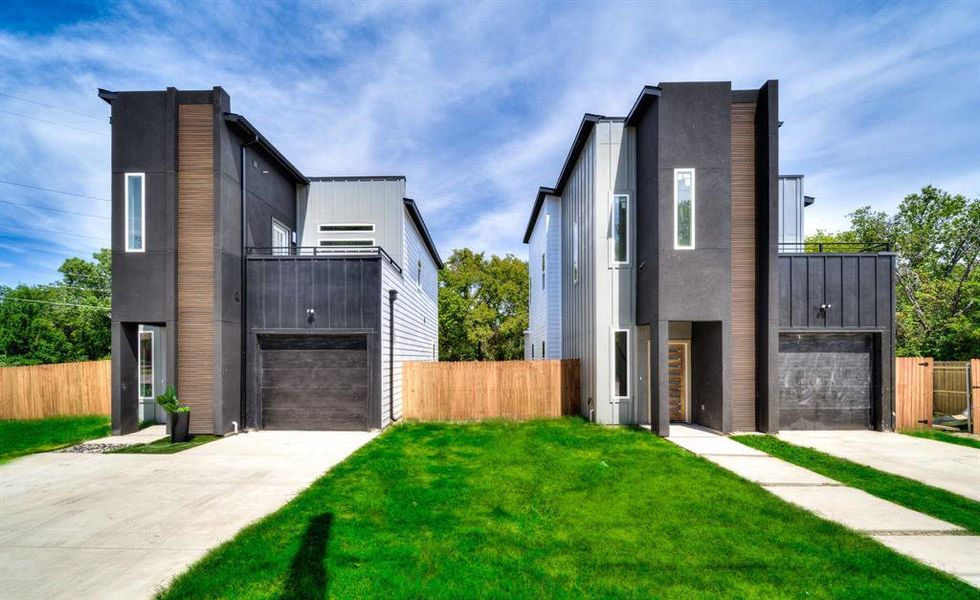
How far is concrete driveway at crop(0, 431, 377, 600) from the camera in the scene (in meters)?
3.72

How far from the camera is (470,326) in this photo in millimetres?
33750

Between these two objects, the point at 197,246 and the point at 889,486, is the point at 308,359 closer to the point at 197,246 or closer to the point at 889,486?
the point at 197,246

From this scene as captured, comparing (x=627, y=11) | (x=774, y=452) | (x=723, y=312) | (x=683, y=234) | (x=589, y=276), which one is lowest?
(x=774, y=452)

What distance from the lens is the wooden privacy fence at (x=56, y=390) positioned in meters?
13.1

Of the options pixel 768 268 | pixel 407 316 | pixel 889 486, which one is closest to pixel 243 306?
pixel 407 316

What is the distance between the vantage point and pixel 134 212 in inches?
386

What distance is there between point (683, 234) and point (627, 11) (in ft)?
18.5

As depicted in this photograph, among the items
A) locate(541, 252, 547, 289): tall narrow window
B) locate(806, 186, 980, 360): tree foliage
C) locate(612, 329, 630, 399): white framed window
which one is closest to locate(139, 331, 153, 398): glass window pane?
locate(612, 329, 630, 399): white framed window

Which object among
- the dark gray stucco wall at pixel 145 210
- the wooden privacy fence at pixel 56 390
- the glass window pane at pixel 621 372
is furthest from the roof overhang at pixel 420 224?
the wooden privacy fence at pixel 56 390

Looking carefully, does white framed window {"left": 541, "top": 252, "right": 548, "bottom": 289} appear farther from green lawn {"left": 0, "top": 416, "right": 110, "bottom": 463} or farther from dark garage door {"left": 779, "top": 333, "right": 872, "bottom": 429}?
green lawn {"left": 0, "top": 416, "right": 110, "bottom": 463}

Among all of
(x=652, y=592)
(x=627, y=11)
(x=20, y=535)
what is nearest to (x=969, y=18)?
(x=627, y=11)

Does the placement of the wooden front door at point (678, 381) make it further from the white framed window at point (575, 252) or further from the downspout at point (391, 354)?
the downspout at point (391, 354)

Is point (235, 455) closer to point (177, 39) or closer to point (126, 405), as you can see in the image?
point (126, 405)

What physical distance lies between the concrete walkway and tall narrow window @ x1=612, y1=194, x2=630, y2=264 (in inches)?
204
